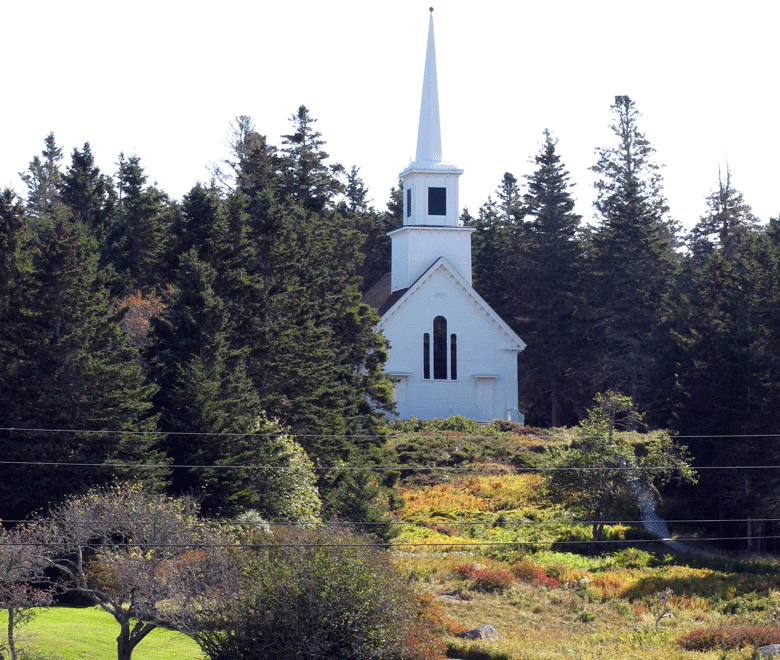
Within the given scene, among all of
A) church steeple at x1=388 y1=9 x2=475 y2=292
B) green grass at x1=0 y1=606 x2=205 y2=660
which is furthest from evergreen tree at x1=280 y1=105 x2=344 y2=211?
green grass at x1=0 y1=606 x2=205 y2=660

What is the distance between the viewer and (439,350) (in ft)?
184

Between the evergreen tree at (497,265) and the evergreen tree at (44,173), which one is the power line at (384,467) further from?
the evergreen tree at (44,173)

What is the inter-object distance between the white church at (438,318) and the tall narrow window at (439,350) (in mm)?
52

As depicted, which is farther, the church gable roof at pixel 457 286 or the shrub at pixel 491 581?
the church gable roof at pixel 457 286

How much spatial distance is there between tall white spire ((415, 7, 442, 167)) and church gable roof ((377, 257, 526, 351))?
227 inches

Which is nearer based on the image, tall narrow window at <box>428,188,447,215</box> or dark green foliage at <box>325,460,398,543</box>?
dark green foliage at <box>325,460,398,543</box>

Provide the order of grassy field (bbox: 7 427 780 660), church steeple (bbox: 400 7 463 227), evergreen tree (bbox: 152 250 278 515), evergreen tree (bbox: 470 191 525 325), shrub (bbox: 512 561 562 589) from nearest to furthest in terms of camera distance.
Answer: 1. grassy field (bbox: 7 427 780 660)
2. evergreen tree (bbox: 152 250 278 515)
3. shrub (bbox: 512 561 562 589)
4. church steeple (bbox: 400 7 463 227)
5. evergreen tree (bbox: 470 191 525 325)

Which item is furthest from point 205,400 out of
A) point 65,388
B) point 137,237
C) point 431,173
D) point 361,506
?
point 431,173

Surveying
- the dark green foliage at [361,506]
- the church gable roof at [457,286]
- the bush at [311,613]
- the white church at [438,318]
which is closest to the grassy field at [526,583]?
the dark green foliage at [361,506]

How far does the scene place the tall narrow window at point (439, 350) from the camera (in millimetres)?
56156

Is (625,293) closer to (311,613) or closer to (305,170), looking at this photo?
(305,170)

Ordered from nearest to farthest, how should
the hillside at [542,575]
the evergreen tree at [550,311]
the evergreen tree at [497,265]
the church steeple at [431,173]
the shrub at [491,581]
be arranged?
the hillside at [542,575] < the shrub at [491,581] < the church steeple at [431,173] < the evergreen tree at [550,311] < the evergreen tree at [497,265]

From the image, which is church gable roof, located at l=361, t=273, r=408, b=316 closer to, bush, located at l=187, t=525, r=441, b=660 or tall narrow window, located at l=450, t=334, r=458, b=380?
tall narrow window, located at l=450, t=334, r=458, b=380

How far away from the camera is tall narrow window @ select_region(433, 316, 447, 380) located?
56.2 metres
